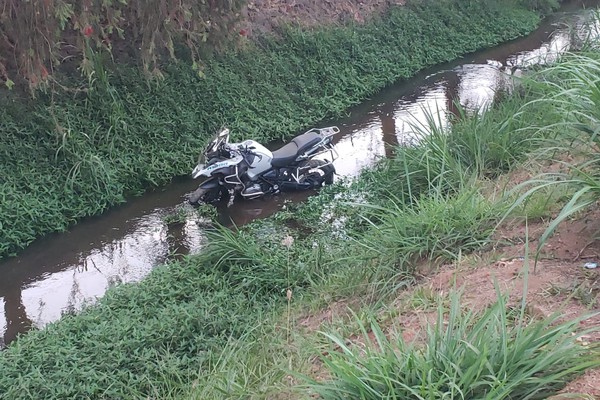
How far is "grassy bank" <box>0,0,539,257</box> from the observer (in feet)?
24.6

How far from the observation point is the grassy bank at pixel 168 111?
24.6ft

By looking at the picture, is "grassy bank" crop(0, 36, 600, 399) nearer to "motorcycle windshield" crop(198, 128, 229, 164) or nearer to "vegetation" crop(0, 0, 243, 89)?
"motorcycle windshield" crop(198, 128, 229, 164)

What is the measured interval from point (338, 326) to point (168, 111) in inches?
233

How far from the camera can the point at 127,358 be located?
4547mm

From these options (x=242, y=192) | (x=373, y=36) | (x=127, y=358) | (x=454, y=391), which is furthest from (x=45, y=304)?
(x=373, y=36)

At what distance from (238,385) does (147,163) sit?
205 inches

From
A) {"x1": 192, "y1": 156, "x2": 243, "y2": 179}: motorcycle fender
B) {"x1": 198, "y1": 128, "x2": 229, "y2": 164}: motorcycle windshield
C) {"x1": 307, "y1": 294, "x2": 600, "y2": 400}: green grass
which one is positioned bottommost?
{"x1": 192, "y1": 156, "x2": 243, "y2": 179}: motorcycle fender

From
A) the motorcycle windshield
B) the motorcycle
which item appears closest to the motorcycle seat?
the motorcycle

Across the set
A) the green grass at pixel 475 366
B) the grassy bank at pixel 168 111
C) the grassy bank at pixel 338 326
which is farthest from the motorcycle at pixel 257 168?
the green grass at pixel 475 366

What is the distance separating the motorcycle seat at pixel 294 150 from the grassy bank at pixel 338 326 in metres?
0.93

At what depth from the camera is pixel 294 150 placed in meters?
7.66

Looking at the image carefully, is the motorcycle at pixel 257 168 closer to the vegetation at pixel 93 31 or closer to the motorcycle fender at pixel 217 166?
the motorcycle fender at pixel 217 166

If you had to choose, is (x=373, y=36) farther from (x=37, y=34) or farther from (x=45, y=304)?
(x=45, y=304)

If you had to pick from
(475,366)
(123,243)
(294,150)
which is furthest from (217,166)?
(475,366)
